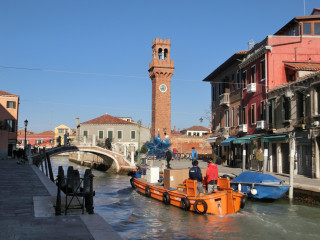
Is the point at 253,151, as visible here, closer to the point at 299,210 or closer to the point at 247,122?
the point at 247,122

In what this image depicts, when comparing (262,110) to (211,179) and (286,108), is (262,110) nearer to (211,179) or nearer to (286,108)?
(286,108)

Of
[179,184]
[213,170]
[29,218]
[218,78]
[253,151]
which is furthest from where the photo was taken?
[218,78]

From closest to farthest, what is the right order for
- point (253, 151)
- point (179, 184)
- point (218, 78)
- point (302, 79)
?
point (179, 184), point (302, 79), point (253, 151), point (218, 78)

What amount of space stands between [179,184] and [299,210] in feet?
15.9

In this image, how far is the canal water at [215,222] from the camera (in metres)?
10.7

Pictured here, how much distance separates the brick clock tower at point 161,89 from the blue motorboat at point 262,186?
36.6 m

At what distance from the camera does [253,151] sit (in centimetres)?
2603

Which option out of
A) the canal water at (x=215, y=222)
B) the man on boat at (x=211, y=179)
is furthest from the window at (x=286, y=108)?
the man on boat at (x=211, y=179)

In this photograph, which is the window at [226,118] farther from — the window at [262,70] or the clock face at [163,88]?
the clock face at [163,88]

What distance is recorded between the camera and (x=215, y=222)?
480 inches

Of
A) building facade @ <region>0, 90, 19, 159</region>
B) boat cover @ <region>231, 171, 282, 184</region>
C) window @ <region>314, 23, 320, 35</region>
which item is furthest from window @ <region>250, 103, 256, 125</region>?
building facade @ <region>0, 90, 19, 159</region>

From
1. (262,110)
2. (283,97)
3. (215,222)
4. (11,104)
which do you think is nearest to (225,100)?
(262,110)

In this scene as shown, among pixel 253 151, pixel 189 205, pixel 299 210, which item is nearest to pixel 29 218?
pixel 189 205

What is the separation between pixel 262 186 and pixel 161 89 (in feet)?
134
